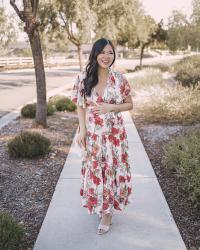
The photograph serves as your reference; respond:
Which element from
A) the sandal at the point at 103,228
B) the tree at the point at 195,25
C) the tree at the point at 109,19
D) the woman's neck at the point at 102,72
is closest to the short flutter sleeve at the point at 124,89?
the woman's neck at the point at 102,72

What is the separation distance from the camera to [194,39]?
3294 cm

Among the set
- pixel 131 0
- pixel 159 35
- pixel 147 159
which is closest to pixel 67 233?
pixel 147 159

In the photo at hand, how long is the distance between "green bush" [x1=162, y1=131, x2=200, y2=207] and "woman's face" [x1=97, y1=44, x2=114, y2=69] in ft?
6.11

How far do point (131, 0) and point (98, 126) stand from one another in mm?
12723

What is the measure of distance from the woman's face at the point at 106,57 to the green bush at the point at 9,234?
1.72 metres

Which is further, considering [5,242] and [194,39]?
[194,39]

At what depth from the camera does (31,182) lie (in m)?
5.92

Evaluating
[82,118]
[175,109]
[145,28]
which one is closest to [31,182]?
[82,118]

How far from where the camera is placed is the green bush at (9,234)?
3539mm

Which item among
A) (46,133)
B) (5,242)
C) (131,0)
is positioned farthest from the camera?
(131,0)

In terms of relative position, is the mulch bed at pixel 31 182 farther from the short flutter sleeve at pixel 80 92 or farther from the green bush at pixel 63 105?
the green bush at pixel 63 105

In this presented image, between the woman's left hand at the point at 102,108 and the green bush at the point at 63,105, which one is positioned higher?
the woman's left hand at the point at 102,108

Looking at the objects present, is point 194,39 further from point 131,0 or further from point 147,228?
point 147,228

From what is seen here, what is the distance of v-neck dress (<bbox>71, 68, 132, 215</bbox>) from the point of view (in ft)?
13.3
